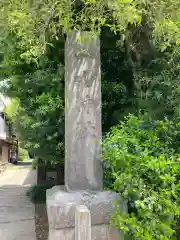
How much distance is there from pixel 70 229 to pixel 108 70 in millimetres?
2711

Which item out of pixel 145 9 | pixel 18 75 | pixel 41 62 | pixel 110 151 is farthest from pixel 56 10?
pixel 18 75

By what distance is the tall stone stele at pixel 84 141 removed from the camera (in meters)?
3.07

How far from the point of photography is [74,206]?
3.00 metres

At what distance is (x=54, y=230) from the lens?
2.96 metres

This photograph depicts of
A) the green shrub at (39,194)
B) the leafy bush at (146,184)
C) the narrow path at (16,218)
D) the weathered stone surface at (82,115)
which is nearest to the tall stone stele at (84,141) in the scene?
the weathered stone surface at (82,115)

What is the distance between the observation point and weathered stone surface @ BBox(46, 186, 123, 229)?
2.96 metres

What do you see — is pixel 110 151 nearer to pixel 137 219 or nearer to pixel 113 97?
pixel 137 219

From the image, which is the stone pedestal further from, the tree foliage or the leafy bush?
the tree foliage

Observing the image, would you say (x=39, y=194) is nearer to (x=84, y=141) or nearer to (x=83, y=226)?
(x=84, y=141)

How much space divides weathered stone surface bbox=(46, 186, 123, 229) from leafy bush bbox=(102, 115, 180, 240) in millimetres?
218

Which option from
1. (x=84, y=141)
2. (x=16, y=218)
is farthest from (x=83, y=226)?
(x=16, y=218)

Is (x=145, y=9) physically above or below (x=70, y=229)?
above

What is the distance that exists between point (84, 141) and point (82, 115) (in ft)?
0.96

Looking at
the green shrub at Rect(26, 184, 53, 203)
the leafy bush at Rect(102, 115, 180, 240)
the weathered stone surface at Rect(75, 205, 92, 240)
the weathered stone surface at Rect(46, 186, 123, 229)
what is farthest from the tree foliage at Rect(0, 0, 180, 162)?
the green shrub at Rect(26, 184, 53, 203)
